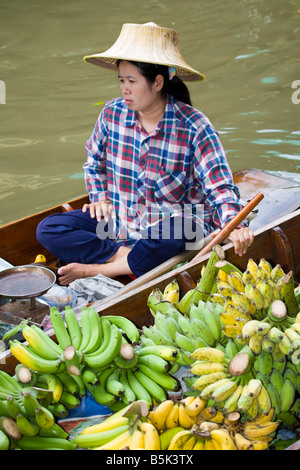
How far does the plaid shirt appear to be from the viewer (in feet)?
11.2

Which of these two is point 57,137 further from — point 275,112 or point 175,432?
point 175,432

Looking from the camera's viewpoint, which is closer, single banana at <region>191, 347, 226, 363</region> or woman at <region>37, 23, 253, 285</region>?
single banana at <region>191, 347, 226, 363</region>

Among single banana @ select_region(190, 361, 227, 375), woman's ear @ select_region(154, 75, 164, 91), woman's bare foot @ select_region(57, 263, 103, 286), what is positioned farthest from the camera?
woman's bare foot @ select_region(57, 263, 103, 286)

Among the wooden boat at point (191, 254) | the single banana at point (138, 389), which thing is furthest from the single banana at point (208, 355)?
the wooden boat at point (191, 254)

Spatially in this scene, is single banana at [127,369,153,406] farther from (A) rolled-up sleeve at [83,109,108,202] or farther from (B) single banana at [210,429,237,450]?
(A) rolled-up sleeve at [83,109,108,202]

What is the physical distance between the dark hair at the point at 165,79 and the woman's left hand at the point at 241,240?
1004 mm

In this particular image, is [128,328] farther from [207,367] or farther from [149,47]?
[149,47]

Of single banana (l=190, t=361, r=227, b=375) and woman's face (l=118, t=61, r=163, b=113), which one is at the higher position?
woman's face (l=118, t=61, r=163, b=113)

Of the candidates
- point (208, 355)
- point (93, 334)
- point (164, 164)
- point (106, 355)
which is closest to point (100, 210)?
point (164, 164)

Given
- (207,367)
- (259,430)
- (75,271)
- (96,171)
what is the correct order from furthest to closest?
(96,171) → (75,271) → (207,367) → (259,430)

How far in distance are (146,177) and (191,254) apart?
0.56 metres

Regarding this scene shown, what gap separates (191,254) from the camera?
351cm

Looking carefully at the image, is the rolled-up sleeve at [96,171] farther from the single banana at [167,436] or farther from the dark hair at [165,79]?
the single banana at [167,436]

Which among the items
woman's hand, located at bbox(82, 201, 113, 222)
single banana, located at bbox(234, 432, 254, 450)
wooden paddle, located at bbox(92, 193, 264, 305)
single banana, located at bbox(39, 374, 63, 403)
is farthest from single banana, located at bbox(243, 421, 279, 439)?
woman's hand, located at bbox(82, 201, 113, 222)
